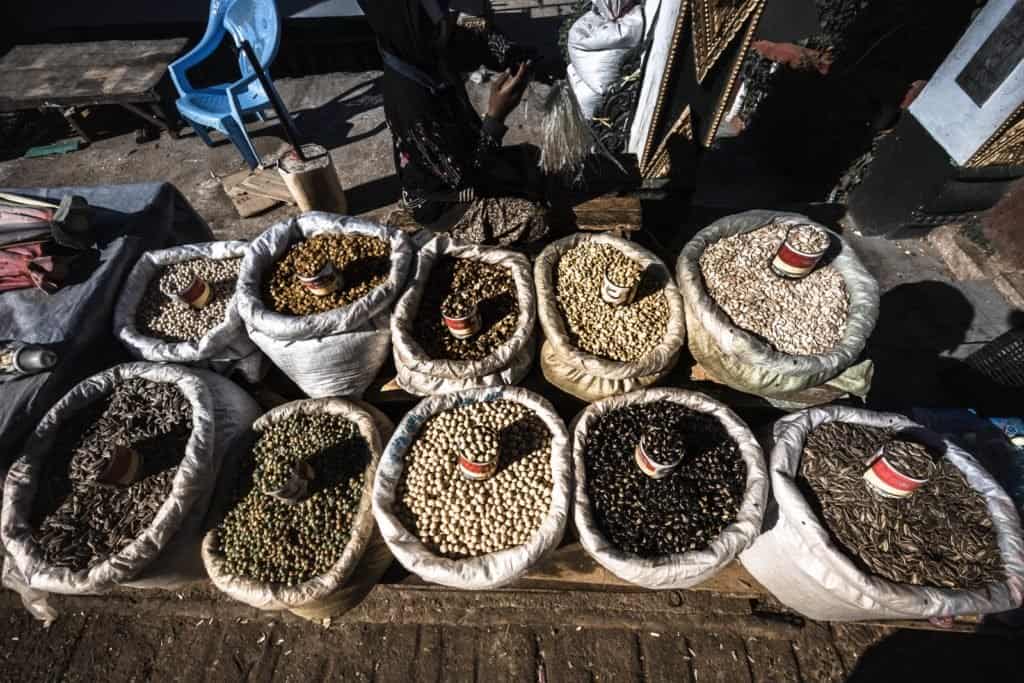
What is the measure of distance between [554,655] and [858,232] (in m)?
4.03

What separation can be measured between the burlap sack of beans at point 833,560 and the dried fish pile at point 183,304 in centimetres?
268

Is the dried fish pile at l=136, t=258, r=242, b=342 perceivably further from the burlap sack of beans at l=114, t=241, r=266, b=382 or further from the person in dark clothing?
the person in dark clothing

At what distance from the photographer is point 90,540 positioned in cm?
177

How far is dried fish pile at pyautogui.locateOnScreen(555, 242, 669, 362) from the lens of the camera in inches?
81.7

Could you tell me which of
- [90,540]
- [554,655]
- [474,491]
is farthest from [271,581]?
[554,655]

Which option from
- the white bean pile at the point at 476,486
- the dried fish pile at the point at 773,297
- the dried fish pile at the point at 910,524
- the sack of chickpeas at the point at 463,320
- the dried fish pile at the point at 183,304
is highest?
the dried fish pile at the point at 773,297

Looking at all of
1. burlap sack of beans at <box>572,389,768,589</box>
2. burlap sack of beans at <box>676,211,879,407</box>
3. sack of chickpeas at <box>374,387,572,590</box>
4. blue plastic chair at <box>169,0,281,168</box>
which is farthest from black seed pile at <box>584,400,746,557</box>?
blue plastic chair at <box>169,0,281,168</box>

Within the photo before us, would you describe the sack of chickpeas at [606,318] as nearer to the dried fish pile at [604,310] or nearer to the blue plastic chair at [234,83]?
the dried fish pile at [604,310]

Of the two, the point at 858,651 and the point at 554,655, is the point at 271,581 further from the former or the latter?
the point at 858,651

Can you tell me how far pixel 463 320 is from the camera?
6.49ft

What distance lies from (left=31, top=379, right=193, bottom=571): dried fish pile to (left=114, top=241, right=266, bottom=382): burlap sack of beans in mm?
170

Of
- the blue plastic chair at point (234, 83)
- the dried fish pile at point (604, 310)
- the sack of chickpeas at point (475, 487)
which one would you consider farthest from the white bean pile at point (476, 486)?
the blue plastic chair at point (234, 83)

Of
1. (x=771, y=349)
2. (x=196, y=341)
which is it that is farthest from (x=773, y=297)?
(x=196, y=341)

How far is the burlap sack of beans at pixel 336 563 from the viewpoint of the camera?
1.73 meters
